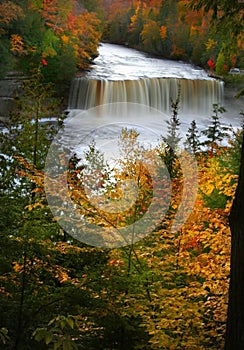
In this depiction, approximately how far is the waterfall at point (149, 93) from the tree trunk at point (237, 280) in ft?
70.2

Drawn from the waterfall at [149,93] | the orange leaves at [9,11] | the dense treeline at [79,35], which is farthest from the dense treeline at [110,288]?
the waterfall at [149,93]

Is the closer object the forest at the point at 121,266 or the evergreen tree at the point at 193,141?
the forest at the point at 121,266

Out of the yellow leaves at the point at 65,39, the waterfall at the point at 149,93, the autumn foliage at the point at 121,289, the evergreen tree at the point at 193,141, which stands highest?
the yellow leaves at the point at 65,39

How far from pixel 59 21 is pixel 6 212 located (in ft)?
79.8

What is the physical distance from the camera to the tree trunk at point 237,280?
9.99 feet

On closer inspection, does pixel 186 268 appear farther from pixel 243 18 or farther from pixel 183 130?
pixel 183 130

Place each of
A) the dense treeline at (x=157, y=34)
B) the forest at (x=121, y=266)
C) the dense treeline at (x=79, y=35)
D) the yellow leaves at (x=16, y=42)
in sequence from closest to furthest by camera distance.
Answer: the forest at (x=121, y=266), the yellow leaves at (x=16, y=42), the dense treeline at (x=79, y=35), the dense treeline at (x=157, y=34)

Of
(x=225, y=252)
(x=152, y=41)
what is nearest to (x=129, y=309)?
(x=225, y=252)

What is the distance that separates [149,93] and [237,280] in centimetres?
2336

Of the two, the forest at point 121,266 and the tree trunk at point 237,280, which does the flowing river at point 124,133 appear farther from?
the tree trunk at point 237,280

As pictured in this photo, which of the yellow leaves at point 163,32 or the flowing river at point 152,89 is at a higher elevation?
the yellow leaves at point 163,32

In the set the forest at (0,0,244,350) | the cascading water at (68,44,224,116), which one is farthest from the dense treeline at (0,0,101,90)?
the forest at (0,0,244,350)

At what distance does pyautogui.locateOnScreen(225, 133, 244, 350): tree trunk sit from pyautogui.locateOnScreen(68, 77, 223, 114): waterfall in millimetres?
21403

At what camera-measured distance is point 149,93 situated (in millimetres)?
25828
